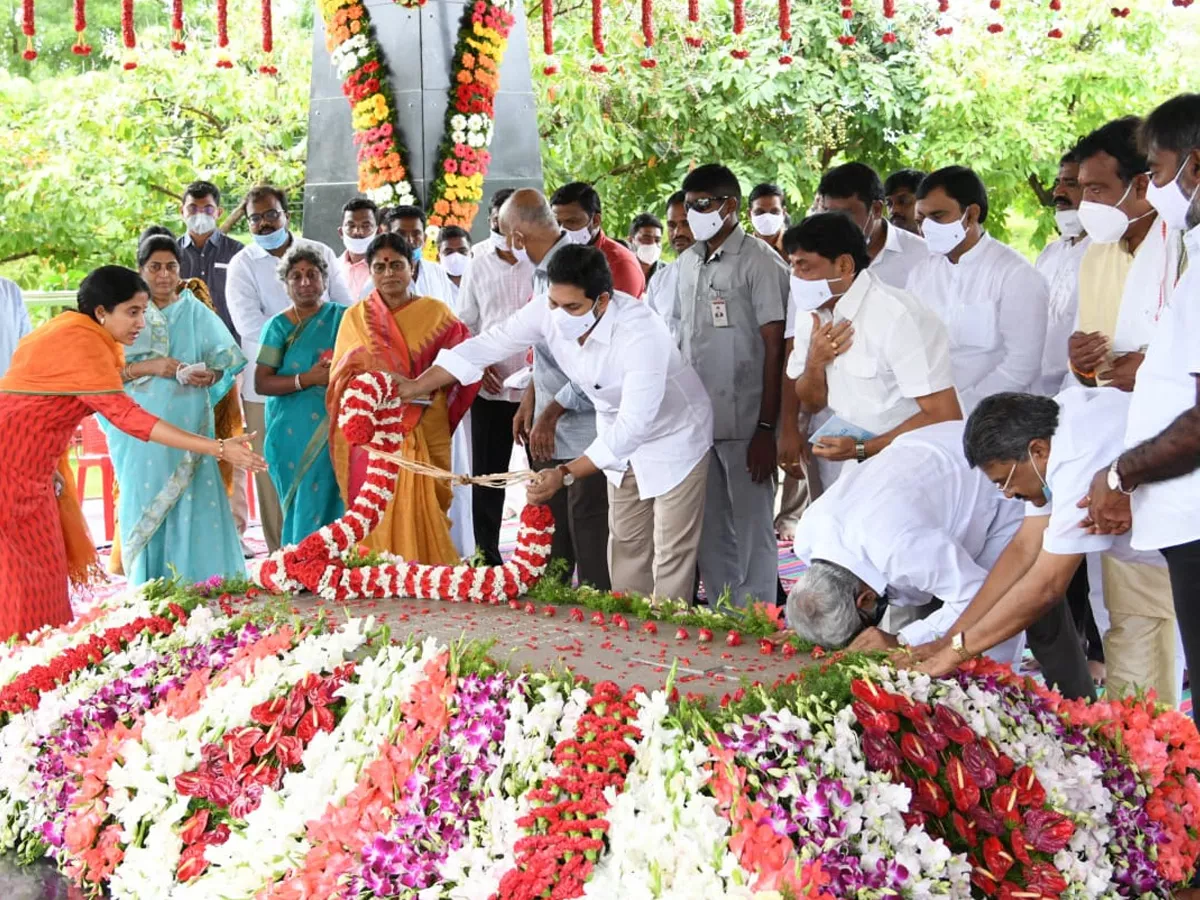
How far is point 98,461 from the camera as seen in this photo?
25.1 feet

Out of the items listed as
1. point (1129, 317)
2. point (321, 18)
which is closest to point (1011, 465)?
point (1129, 317)

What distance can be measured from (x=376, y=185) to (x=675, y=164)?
20.3 ft

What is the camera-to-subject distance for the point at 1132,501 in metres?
2.71

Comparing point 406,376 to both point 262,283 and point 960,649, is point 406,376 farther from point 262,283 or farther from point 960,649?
point 960,649

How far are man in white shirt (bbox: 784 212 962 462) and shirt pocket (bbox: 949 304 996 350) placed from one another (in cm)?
70

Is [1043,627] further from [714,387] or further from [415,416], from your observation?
[415,416]

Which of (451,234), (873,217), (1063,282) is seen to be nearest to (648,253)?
(451,234)

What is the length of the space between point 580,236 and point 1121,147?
6.83 ft

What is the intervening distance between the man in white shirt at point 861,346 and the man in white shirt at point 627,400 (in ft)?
1.69

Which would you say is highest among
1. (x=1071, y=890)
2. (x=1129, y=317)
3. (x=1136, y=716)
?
(x=1129, y=317)

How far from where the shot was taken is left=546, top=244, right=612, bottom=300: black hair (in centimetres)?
418

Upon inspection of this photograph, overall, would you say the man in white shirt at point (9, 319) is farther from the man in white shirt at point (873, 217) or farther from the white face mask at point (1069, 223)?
the white face mask at point (1069, 223)

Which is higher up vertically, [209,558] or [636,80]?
[636,80]

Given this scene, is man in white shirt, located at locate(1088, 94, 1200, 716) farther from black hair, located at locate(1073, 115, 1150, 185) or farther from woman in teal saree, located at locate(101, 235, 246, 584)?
woman in teal saree, located at locate(101, 235, 246, 584)
